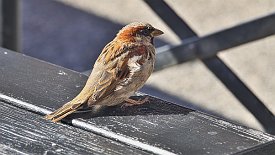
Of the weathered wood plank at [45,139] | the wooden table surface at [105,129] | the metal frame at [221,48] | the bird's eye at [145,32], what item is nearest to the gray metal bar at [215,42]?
the metal frame at [221,48]

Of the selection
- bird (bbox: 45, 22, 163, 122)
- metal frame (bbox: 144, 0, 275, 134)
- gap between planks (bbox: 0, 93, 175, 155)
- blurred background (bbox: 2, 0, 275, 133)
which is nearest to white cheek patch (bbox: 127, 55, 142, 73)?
bird (bbox: 45, 22, 163, 122)

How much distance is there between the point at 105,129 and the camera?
1.84 m

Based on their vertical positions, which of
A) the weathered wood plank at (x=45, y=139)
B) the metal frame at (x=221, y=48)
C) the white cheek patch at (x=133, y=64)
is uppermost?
the metal frame at (x=221, y=48)

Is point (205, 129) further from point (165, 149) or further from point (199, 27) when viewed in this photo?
point (199, 27)

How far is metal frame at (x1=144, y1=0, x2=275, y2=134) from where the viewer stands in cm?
321

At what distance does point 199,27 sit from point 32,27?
1273 mm

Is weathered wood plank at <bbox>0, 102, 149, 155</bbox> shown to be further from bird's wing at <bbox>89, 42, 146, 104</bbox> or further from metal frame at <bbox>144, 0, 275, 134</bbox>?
metal frame at <bbox>144, 0, 275, 134</bbox>

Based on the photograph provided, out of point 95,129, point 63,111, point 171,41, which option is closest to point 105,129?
point 95,129

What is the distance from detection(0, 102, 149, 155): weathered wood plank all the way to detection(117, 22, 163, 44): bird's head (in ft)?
1.23

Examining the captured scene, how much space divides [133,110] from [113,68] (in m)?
0.13

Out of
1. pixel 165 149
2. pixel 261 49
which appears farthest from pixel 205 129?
pixel 261 49

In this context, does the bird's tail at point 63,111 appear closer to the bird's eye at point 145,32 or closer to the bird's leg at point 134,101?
the bird's leg at point 134,101

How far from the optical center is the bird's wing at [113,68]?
2084mm

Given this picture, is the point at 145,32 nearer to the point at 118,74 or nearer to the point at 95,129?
the point at 118,74
